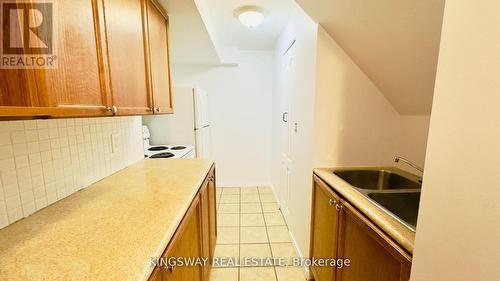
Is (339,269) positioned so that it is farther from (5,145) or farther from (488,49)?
(5,145)

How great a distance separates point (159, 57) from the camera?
61.5 inches

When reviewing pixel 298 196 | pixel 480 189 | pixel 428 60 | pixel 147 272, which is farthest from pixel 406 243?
pixel 298 196

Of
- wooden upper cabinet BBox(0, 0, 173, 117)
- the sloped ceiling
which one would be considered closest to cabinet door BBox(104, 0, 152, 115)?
wooden upper cabinet BBox(0, 0, 173, 117)

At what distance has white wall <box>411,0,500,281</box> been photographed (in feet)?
1.46

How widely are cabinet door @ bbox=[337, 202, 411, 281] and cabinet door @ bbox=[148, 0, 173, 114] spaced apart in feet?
4.62

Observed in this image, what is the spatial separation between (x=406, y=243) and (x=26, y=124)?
160 centimetres

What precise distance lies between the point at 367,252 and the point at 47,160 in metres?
1.56

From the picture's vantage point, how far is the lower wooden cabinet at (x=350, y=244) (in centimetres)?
80

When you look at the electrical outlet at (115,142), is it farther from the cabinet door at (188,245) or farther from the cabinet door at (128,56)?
the cabinet door at (188,245)

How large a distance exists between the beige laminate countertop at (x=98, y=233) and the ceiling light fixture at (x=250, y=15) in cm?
186

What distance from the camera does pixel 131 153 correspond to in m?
1.79

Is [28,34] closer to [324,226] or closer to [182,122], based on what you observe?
[324,226]

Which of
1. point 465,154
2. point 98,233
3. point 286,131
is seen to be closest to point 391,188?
point 465,154

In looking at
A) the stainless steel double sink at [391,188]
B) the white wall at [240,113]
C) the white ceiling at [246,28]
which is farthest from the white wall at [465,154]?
the white wall at [240,113]
